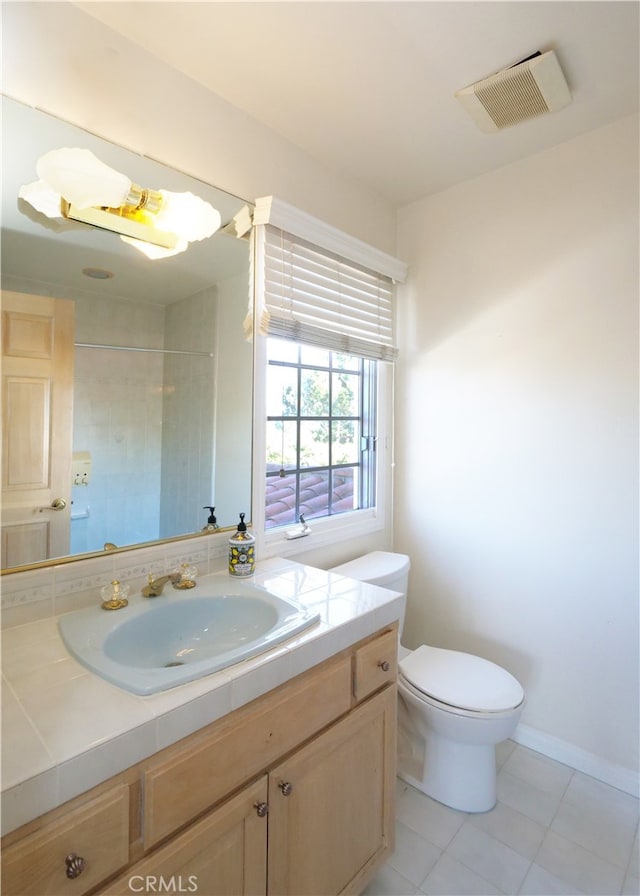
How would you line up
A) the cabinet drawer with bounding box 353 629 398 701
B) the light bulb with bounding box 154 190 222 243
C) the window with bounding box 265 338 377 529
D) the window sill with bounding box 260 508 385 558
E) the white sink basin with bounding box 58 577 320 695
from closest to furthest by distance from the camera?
the white sink basin with bounding box 58 577 320 695, the cabinet drawer with bounding box 353 629 398 701, the light bulb with bounding box 154 190 222 243, the window sill with bounding box 260 508 385 558, the window with bounding box 265 338 377 529

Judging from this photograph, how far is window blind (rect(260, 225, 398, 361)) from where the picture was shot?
1634 mm

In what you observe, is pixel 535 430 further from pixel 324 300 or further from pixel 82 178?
pixel 82 178

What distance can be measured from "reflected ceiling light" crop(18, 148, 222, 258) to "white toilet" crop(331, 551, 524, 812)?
1381 mm

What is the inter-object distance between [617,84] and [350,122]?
893 mm

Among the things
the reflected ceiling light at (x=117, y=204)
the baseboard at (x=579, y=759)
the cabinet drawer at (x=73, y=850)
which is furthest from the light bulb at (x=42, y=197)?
the baseboard at (x=579, y=759)

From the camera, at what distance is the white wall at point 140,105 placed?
1.08 metres

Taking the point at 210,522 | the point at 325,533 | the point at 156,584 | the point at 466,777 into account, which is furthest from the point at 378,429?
the point at 466,777

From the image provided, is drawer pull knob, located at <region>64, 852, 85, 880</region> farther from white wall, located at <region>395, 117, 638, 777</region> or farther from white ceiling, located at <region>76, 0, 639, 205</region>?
white ceiling, located at <region>76, 0, 639, 205</region>

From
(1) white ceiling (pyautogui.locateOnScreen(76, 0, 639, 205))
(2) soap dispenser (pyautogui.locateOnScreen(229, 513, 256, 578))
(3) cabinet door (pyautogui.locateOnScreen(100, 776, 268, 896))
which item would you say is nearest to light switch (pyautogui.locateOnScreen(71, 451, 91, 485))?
(2) soap dispenser (pyautogui.locateOnScreen(229, 513, 256, 578))

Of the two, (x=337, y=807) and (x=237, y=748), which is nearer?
(x=237, y=748)

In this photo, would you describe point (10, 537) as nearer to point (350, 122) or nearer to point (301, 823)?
point (301, 823)

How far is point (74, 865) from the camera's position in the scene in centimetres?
64

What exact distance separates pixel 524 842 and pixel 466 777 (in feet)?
0.76

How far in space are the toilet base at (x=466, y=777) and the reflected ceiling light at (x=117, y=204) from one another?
6.38ft
